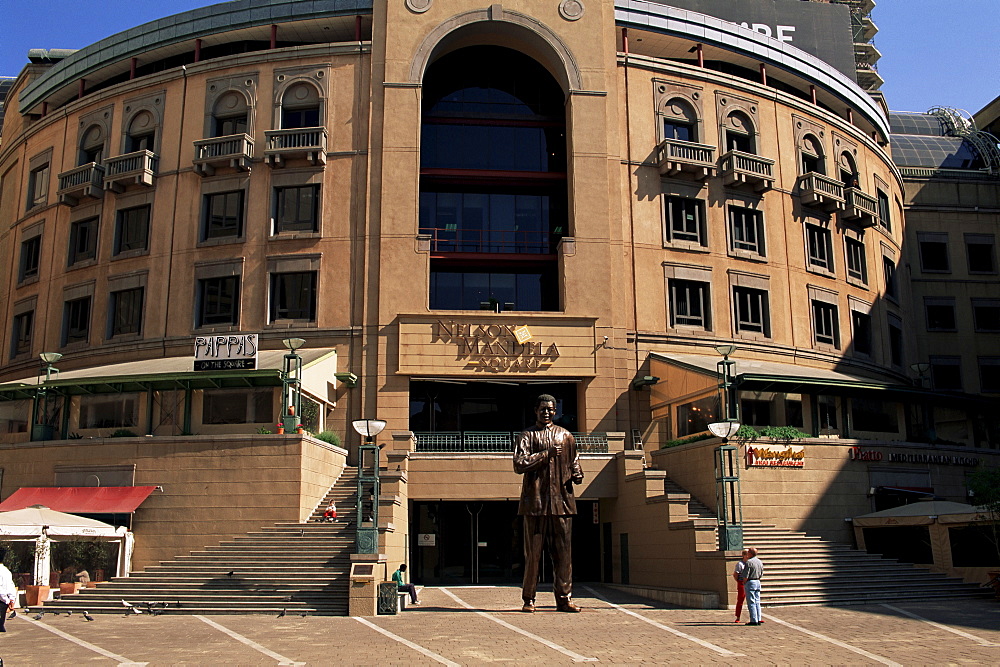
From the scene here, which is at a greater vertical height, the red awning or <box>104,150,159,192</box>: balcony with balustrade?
<box>104,150,159,192</box>: balcony with balustrade

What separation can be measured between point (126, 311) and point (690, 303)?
24.1 meters

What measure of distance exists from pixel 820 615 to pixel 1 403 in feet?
103

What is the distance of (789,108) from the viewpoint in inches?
1690

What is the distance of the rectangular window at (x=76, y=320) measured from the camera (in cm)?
4106

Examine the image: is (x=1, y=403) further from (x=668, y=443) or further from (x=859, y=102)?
(x=859, y=102)

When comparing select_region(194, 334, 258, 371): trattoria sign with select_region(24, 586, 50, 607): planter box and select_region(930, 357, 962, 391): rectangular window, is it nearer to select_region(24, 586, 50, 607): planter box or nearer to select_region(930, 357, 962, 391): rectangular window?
select_region(24, 586, 50, 607): planter box

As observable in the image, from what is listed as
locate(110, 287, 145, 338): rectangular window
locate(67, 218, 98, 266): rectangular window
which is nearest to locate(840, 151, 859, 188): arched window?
locate(110, 287, 145, 338): rectangular window

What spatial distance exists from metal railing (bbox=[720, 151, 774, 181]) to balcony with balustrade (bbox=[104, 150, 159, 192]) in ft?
80.7

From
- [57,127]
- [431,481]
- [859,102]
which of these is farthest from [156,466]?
[859,102]

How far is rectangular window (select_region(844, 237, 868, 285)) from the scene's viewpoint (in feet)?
145

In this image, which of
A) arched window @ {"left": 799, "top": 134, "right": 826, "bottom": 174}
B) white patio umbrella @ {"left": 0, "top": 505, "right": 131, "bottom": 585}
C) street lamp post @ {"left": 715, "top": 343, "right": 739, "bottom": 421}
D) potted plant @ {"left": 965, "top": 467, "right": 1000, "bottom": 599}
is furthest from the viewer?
arched window @ {"left": 799, "top": 134, "right": 826, "bottom": 174}

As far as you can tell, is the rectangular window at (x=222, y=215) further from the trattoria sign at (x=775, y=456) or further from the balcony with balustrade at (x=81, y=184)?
the trattoria sign at (x=775, y=456)

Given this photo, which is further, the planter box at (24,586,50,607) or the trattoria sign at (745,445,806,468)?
the trattoria sign at (745,445,806,468)

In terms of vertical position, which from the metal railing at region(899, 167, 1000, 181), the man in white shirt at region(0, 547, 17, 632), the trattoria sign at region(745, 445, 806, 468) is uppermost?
the metal railing at region(899, 167, 1000, 181)
